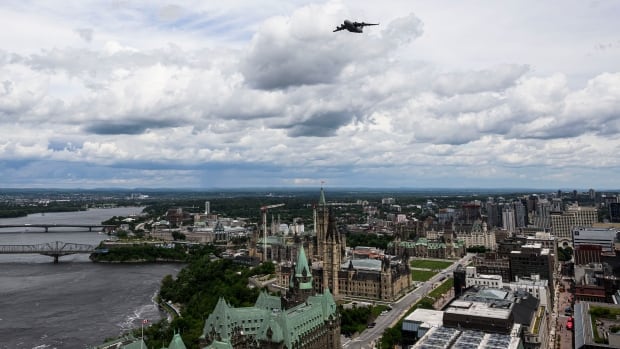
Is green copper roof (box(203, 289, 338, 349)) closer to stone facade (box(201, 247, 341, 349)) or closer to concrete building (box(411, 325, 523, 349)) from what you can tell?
stone facade (box(201, 247, 341, 349))

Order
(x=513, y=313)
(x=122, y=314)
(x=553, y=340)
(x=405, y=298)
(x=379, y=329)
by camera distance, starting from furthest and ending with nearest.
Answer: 1. (x=405, y=298)
2. (x=122, y=314)
3. (x=379, y=329)
4. (x=553, y=340)
5. (x=513, y=313)

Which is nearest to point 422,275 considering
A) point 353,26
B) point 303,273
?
point 303,273

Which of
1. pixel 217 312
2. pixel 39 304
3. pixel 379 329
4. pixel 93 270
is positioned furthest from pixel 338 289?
pixel 93 270

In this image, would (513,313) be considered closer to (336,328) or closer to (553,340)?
(553,340)

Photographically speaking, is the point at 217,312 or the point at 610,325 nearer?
the point at 217,312

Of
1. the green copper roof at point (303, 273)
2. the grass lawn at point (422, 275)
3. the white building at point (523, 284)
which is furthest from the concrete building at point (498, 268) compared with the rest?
the green copper roof at point (303, 273)
